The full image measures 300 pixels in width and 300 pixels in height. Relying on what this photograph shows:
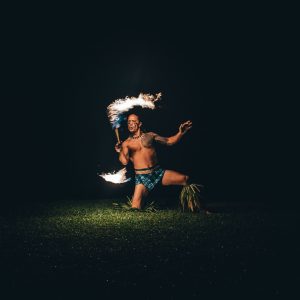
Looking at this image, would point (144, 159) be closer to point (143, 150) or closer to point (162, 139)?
point (143, 150)

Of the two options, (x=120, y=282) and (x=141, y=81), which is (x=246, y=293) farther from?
(x=141, y=81)

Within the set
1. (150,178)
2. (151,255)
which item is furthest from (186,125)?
(151,255)

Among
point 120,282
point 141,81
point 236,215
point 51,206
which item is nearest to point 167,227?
point 236,215

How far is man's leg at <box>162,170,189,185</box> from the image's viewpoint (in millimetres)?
9508

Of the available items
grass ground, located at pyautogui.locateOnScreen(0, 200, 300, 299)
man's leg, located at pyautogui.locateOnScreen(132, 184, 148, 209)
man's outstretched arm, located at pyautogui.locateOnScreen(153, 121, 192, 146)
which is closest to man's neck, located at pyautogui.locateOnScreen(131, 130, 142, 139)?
man's outstretched arm, located at pyautogui.locateOnScreen(153, 121, 192, 146)

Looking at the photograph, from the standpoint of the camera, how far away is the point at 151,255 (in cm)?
559

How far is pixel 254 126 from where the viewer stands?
512 inches

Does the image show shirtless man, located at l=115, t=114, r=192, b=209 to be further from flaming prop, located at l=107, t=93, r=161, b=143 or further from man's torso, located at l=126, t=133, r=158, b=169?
flaming prop, located at l=107, t=93, r=161, b=143

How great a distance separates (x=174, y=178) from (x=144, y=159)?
2.13 ft

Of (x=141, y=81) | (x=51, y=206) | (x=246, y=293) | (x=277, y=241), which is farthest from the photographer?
(x=141, y=81)

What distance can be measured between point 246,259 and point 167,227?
2.15 metres

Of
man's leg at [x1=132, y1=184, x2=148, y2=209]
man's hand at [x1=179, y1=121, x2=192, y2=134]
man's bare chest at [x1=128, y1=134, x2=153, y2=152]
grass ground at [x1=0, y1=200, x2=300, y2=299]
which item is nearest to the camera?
grass ground at [x1=0, y1=200, x2=300, y2=299]

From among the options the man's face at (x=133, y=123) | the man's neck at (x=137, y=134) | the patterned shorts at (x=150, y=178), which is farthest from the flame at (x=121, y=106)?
the patterned shorts at (x=150, y=178)

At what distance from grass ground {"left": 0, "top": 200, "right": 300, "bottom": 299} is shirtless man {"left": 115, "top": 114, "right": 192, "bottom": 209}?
2.86ft
